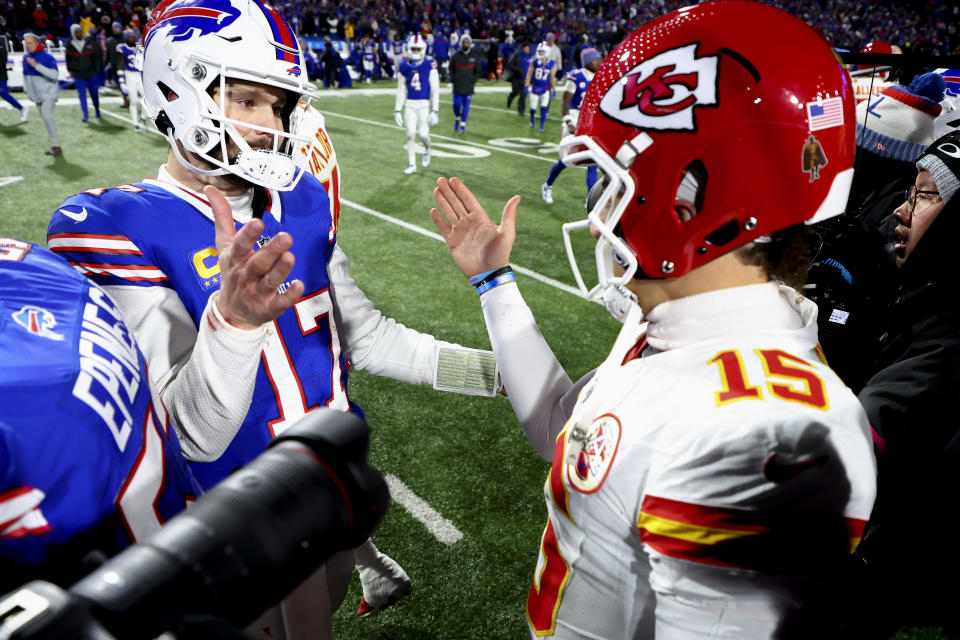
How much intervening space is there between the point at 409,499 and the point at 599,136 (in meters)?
2.65

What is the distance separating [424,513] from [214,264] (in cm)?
209

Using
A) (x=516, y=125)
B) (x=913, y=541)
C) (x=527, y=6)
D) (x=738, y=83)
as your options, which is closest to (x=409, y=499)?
(x=913, y=541)

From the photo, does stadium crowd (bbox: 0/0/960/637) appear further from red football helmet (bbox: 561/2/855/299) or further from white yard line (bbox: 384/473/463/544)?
white yard line (bbox: 384/473/463/544)


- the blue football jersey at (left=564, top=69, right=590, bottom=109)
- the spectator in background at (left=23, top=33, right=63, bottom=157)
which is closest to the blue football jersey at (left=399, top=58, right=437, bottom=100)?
the blue football jersey at (left=564, top=69, right=590, bottom=109)

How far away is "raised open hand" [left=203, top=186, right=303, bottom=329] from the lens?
132 cm

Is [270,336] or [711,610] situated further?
[270,336]

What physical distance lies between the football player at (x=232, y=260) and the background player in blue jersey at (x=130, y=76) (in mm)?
11283

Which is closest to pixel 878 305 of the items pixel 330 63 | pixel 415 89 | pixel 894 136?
pixel 894 136

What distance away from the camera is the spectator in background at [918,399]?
191cm

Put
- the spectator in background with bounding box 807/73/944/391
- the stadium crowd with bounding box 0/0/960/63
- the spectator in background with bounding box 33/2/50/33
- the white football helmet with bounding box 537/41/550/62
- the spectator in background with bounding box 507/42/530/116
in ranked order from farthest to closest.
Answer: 1. the stadium crowd with bounding box 0/0/960/63
2. the spectator in background with bounding box 33/2/50/33
3. the spectator in background with bounding box 507/42/530/116
4. the white football helmet with bounding box 537/41/550/62
5. the spectator in background with bounding box 807/73/944/391

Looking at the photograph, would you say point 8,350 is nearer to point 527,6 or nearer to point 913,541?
point 913,541

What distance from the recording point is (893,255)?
9.14ft

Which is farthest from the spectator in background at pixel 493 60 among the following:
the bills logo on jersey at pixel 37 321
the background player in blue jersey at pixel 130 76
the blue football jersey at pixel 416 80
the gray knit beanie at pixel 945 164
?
the bills logo on jersey at pixel 37 321

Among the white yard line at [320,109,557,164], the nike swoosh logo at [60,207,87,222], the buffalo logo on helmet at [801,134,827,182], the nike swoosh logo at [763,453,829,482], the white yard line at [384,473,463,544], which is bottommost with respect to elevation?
the white yard line at [384,473,463,544]
